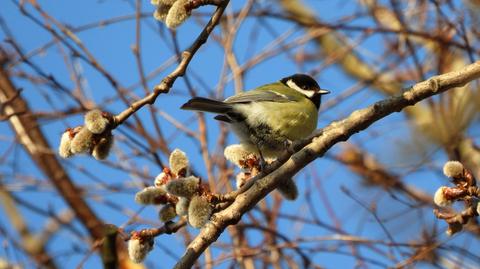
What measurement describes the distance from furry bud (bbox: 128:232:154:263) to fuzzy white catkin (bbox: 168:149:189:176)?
24cm

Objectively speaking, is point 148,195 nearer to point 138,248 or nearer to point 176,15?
point 138,248

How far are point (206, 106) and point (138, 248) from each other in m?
0.99

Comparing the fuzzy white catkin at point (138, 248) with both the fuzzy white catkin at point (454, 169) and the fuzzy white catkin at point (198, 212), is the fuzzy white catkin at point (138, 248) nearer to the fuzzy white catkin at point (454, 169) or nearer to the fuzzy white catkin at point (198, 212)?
the fuzzy white catkin at point (198, 212)

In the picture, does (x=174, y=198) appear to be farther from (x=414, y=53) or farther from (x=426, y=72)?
(x=426, y=72)

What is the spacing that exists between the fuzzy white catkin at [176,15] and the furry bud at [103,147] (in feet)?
1.30

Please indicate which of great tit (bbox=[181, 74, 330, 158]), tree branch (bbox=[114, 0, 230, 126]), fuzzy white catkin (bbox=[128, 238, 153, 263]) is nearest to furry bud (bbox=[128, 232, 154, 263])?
fuzzy white catkin (bbox=[128, 238, 153, 263])

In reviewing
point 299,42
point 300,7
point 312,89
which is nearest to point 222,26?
point 299,42

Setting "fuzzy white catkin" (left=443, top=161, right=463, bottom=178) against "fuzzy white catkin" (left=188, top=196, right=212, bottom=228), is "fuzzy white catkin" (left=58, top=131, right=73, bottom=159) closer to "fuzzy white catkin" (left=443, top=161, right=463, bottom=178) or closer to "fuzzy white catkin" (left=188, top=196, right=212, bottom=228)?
"fuzzy white catkin" (left=188, top=196, right=212, bottom=228)

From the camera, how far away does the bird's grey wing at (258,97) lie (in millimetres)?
3125

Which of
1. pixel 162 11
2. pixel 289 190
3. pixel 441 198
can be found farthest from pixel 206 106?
pixel 441 198

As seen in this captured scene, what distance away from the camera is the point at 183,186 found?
74.6 inches

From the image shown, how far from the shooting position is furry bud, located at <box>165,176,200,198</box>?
187 cm

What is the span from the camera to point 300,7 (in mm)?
7324

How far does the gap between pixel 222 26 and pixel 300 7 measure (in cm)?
269
